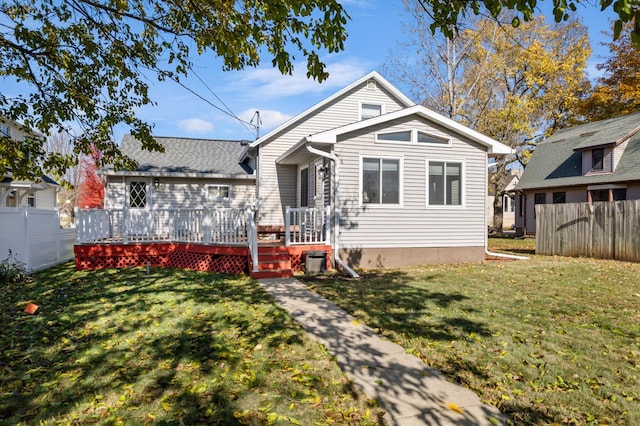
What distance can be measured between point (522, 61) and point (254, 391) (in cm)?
2893

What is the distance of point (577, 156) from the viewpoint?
2194 centimetres

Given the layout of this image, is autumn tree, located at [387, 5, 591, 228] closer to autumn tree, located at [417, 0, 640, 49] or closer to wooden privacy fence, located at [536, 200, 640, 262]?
wooden privacy fence, located at [536, 200, 640, 262]

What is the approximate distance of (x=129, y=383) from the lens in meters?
3.47

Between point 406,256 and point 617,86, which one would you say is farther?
point 617,86

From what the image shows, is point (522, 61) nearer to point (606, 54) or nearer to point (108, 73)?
point (606, 54)

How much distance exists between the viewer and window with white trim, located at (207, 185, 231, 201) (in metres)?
16.8

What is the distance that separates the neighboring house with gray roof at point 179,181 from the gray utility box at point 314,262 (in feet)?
23.3

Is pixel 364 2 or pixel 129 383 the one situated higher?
pixel 364 2

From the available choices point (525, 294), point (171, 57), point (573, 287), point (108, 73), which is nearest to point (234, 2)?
point (171, 57)

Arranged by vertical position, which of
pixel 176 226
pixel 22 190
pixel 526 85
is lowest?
pixel 176 226

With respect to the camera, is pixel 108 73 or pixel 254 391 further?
pixel 108 73

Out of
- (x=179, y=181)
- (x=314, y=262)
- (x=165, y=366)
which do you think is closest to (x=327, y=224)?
(x=314, y=262)

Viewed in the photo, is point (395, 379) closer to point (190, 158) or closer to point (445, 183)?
point (445, 183)

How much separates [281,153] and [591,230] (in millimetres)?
11265
